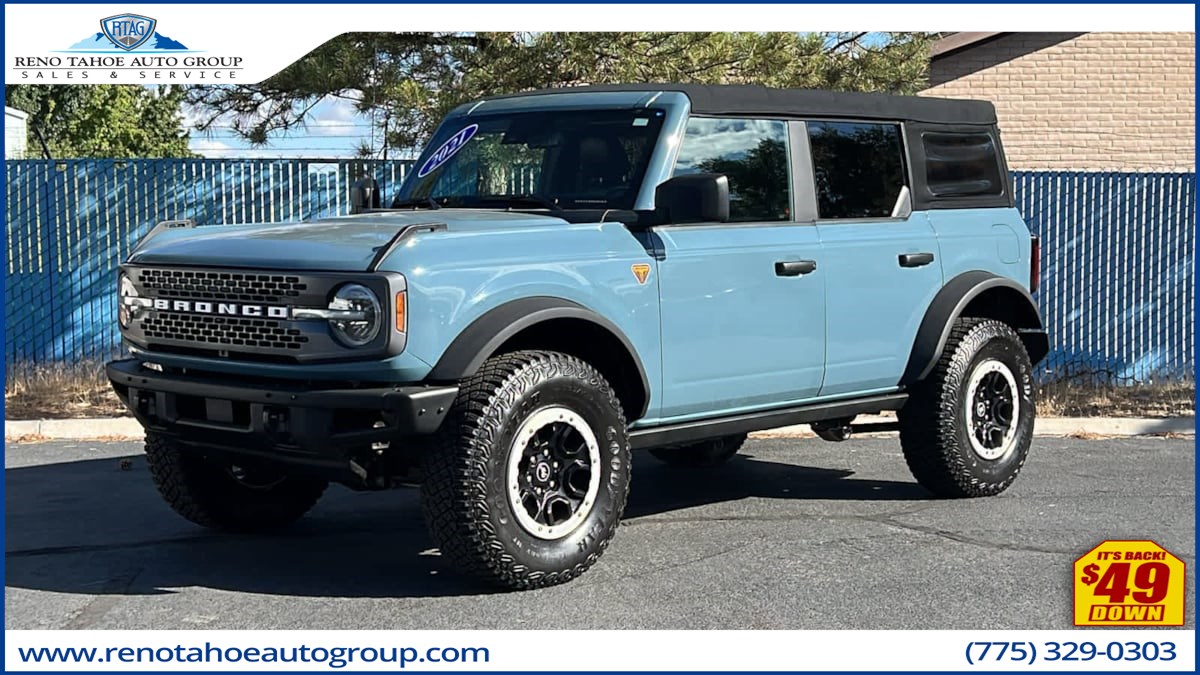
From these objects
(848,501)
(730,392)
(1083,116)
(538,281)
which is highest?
(1083,116)

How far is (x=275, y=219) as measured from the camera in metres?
12.2

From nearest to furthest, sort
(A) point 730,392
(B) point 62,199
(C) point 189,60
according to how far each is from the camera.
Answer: (A) point 730,392
(C) point 189,60
(B) point 62,199

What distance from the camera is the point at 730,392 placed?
21.2 feet

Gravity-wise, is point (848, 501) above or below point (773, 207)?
below

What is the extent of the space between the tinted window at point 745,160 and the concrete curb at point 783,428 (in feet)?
10.8

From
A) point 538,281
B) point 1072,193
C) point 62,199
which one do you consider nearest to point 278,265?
point 538,281

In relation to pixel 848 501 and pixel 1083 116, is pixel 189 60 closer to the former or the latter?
pixel 848 501

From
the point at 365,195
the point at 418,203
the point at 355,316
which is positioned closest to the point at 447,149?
the point at 418,203

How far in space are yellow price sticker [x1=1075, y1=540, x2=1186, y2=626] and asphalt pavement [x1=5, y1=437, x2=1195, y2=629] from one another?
0.29 feet

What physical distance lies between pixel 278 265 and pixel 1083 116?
13.2 m

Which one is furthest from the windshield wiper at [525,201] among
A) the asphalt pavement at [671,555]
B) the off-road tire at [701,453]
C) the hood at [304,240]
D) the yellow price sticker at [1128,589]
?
the yellow price sticker at [1128,589]

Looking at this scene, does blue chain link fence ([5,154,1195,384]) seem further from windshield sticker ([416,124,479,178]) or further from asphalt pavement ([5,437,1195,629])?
windshield sticker ([416,124,479,178])

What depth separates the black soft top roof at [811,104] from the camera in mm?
6637

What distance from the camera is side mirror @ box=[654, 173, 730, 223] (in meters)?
5.93
